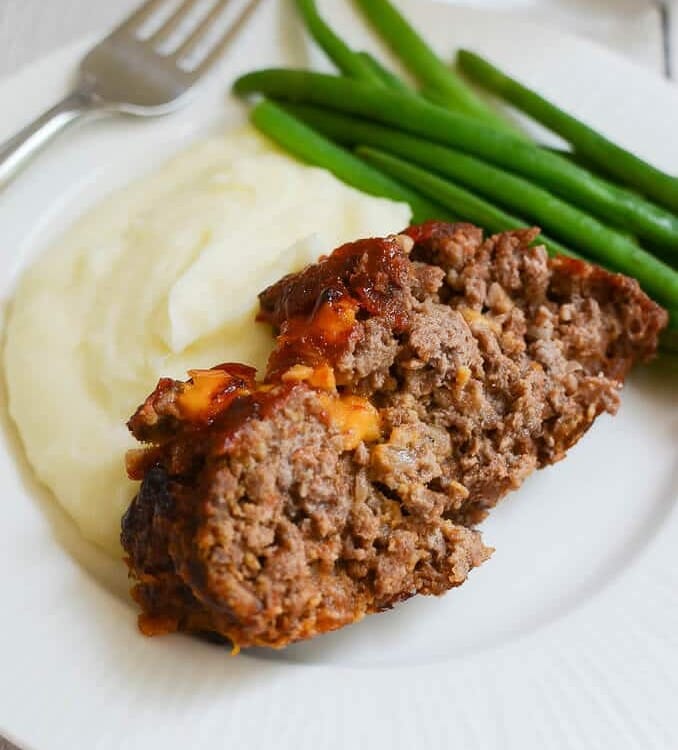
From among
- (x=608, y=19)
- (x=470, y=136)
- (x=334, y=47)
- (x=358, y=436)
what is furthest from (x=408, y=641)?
(x=608, y=19)

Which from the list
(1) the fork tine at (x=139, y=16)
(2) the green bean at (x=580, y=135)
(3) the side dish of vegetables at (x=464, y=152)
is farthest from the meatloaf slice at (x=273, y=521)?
(1) the fork tine at (x=139, y=16)

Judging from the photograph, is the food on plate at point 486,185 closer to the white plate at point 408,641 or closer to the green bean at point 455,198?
the green bean at point 455,198

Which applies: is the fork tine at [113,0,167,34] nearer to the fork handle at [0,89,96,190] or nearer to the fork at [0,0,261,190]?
the fork at [0,0,261,190]

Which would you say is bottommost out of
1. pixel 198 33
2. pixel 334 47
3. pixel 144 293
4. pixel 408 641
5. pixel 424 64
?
pixel 408 641

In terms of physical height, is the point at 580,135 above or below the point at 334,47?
below

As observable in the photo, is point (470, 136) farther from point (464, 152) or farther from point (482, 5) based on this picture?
point (482, 5)

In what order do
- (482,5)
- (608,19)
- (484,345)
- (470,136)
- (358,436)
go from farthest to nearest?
1. (608,19)
2. (482,5)
3. (470,136)
4. (484,345)
5. (358,436)

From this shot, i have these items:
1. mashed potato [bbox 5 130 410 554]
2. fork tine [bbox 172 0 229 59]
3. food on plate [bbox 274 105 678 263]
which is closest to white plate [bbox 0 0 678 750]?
mashed potato [bbox 5 130 410 554]

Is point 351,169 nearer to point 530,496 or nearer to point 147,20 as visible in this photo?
point 147,20

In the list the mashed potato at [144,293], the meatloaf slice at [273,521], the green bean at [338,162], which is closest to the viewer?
the meatloaf slice at [273,521]
